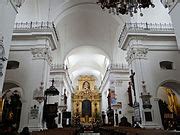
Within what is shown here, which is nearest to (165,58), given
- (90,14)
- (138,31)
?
(138,31)

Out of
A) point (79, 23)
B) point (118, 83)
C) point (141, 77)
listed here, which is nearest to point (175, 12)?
point (141, 77)

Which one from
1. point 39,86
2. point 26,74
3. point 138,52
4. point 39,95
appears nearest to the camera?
point 39,95

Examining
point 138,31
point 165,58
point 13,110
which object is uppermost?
point 138,31

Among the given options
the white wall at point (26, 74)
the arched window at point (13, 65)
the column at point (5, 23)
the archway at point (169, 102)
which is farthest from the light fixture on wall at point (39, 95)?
the archway at point (169, 102)

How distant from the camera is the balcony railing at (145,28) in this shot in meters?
10.9

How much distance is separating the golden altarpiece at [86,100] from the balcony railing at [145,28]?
16.7m

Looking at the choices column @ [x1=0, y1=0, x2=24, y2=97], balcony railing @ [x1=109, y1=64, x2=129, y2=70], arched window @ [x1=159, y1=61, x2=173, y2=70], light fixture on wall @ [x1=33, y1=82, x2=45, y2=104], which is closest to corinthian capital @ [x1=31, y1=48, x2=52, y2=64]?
light fixture on wall @ [x1=33, y1=82, x2=45, y2=104]

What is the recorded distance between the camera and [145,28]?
1120 centimetres

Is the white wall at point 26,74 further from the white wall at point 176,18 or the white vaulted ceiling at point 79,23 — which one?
the white wall at point 176,18

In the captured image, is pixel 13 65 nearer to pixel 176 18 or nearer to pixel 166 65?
pixel 166 65

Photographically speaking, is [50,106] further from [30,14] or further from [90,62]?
[90,62]

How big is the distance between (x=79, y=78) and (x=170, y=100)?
1699cm

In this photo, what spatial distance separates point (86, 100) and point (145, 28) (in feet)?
Answer: 60.3

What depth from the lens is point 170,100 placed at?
48.0 feet
